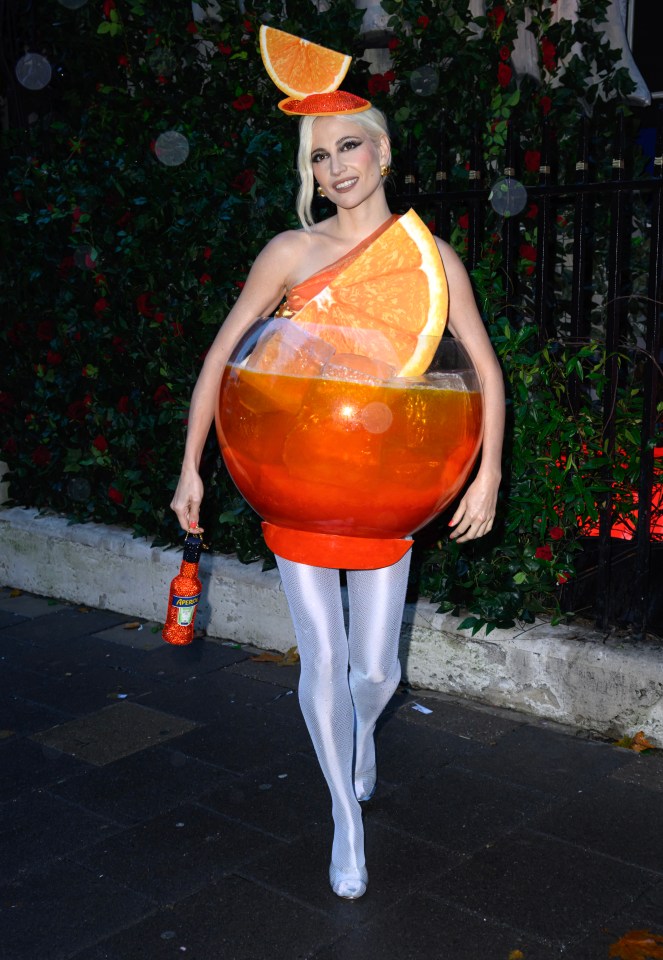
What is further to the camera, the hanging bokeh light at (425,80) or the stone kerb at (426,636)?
the hanging bokeh light at (425,80)

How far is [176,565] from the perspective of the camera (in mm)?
5488

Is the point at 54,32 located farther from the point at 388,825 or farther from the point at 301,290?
the point at 388,825

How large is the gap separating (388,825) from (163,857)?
2.36ft

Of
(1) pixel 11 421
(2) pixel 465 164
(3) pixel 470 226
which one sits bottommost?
(1) pixel 11 421

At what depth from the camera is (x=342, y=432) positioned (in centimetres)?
238

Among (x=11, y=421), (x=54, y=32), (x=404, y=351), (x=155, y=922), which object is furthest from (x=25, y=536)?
(x=404, y=351)

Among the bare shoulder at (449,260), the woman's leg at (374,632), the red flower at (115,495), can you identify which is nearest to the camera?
the bare shoulder at (449,260)

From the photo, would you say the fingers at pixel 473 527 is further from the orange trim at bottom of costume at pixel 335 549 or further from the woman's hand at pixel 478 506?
the orange trim at bottom of costume at pixel 335 549

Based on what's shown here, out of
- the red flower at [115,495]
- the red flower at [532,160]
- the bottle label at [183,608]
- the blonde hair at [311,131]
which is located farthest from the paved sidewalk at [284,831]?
the red flower at [532,160]

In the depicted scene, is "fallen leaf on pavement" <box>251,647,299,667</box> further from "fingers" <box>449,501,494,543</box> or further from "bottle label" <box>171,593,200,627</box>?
"fingers" <box>449,501,494,543</box>

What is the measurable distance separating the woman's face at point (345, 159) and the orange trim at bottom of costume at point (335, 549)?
36.1 inches

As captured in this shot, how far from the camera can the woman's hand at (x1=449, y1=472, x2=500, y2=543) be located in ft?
9.44

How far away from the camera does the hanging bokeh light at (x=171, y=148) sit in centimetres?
521

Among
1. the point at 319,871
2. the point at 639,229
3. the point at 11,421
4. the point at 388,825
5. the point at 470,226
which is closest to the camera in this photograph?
the point at 319,871
